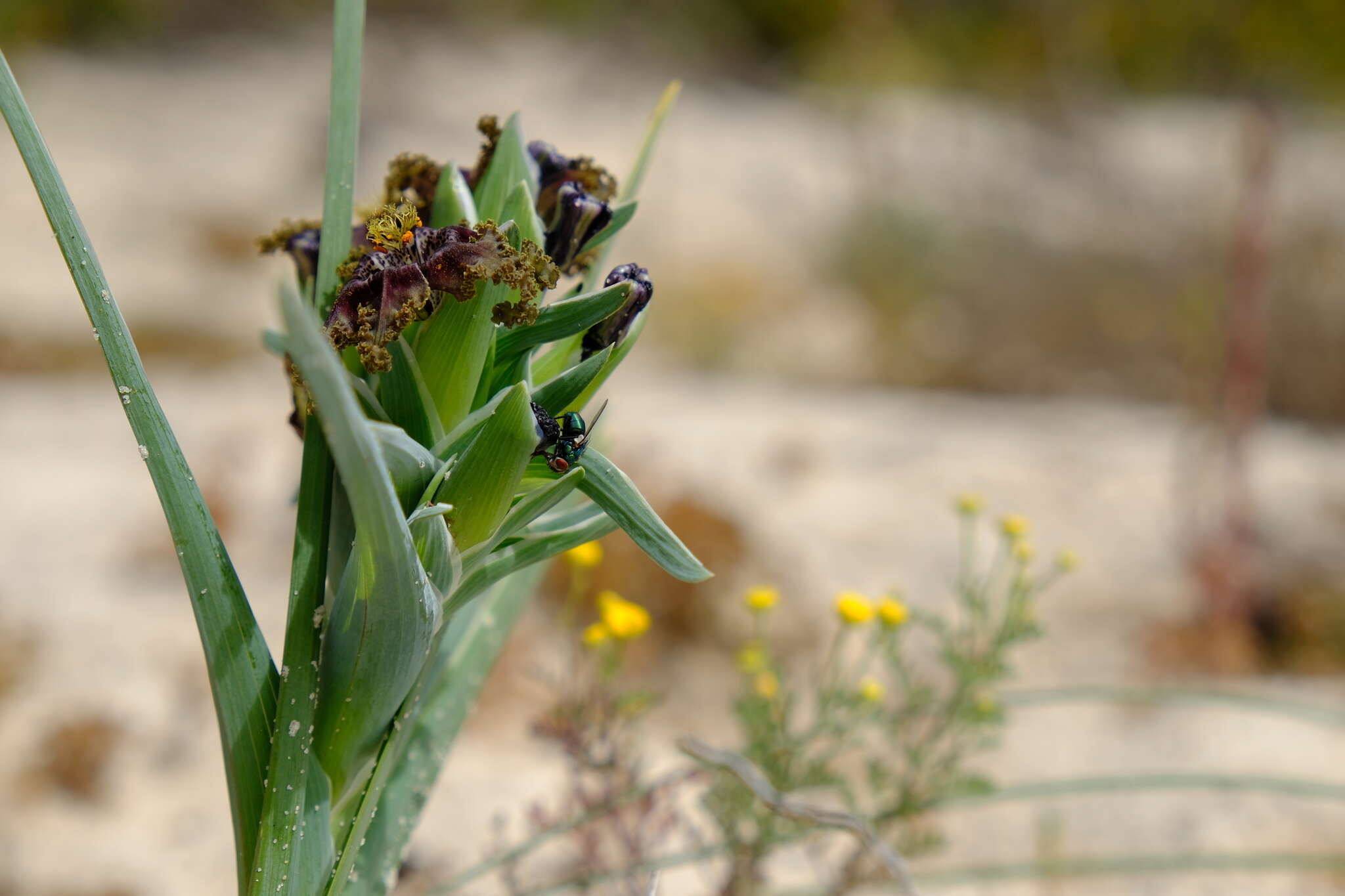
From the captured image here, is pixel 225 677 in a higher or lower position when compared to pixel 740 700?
lower

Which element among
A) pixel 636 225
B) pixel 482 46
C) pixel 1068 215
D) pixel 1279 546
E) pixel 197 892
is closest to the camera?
pixel 197 892

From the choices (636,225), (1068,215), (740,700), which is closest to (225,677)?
(740,700)

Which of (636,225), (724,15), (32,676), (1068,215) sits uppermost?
(724,15)

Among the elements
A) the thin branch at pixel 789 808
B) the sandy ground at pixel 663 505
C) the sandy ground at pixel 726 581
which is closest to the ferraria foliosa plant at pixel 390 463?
the thin branch at pixel 789 808

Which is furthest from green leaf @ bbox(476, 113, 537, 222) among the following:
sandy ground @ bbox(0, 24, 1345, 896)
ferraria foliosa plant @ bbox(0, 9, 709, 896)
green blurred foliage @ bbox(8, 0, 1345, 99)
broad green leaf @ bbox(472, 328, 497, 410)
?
green blurred foliage @ bbox(8, 0, 1345, 99)

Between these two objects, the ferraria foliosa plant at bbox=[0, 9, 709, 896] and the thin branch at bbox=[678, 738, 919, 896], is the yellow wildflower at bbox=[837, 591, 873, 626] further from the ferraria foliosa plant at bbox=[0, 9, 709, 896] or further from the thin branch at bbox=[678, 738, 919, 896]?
the ferraria foliosa plant at bbox=[0, 9, 709, 896]

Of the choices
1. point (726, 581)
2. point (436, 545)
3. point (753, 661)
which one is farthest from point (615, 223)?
point (726, 581)

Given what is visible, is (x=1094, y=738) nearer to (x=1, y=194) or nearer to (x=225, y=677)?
(x=225, y=677)

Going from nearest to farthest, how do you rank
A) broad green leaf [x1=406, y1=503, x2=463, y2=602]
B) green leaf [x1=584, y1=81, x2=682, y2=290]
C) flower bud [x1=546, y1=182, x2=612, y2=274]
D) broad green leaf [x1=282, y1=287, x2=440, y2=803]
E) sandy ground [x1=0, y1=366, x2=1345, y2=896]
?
broad green leaf [x1=282, y1=287, x2=440, y2=803] < broad green leaf [x1=406, y1=503, x2=463, y2=602] < flower bud [x1=546, y1=182, x2=612, y2=274] < green leaf [x1=584, y1=81, x2=682, y2=290] < sandy ground [x1=0, y1=366, x2=1345, y2=896]

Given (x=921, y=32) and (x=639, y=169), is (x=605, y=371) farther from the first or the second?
(x=921, y=32)

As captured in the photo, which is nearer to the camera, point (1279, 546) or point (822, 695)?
point (822, 695)
